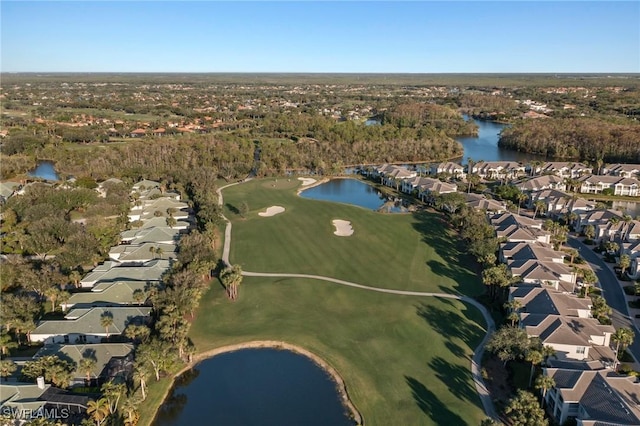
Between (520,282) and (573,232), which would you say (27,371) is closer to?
(520,282)

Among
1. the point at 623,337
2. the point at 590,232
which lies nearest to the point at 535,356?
the point at 623,337

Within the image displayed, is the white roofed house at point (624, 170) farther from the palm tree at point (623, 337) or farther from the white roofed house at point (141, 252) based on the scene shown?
the white roofed house at point (141, 252)

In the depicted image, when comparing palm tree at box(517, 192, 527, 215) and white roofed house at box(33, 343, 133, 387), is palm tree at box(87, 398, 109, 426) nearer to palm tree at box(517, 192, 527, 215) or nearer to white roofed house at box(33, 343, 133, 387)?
white roofed house at box(33, 343, 133, 387)

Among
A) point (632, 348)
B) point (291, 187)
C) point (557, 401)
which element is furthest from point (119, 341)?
point (291, 187)

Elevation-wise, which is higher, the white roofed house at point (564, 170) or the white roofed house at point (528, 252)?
the white roofed house at point (564, 170)

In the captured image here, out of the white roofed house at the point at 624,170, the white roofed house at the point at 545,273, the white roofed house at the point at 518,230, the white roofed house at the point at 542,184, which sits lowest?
the white roofed house at the point at 545,273

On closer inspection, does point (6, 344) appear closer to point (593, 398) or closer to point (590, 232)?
point (593, 398)

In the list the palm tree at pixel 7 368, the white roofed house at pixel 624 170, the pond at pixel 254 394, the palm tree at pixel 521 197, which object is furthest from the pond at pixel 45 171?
the white roofed house at pixel 624 170
